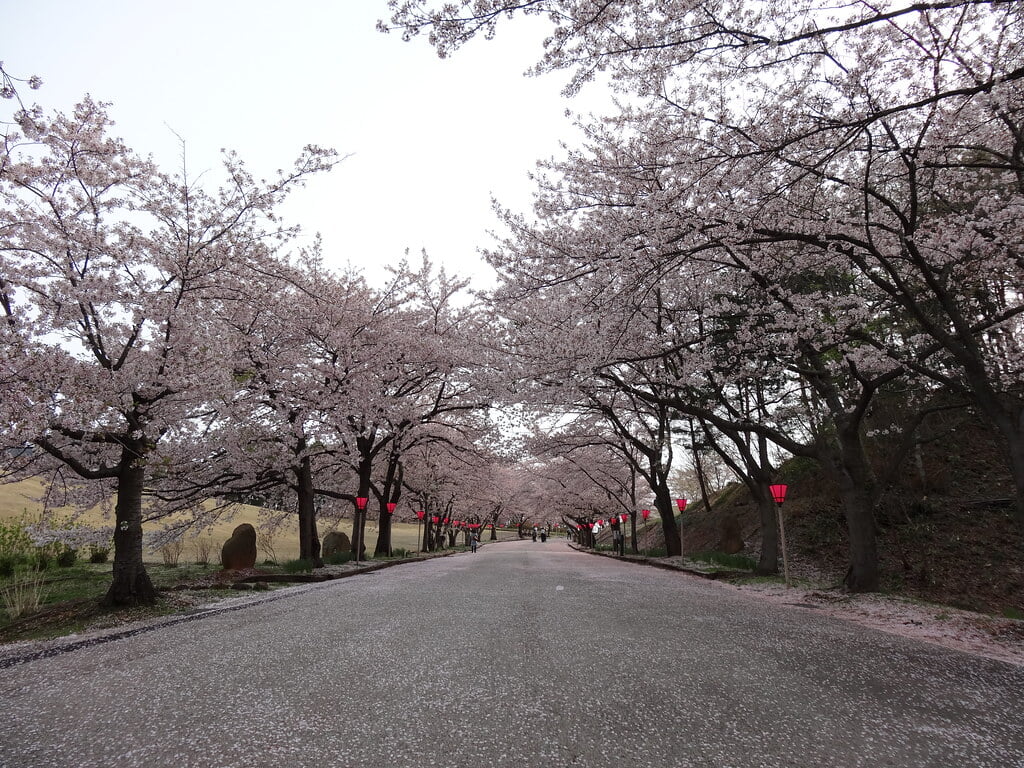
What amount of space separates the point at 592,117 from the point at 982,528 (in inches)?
608

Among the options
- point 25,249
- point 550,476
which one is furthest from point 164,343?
point 550,476

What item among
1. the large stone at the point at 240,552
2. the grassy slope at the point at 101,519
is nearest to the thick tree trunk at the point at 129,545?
the large stone at the point at 240,552

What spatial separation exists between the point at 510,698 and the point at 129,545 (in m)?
6.96

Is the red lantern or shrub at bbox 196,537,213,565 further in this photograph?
shrub at bbox 196,537,213,565

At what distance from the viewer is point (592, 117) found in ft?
30.9

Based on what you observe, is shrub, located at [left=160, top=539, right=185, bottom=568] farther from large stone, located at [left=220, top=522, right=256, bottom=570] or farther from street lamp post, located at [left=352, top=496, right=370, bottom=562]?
street lamp post, located at [left=352, top=496, right=370, bottom=562]

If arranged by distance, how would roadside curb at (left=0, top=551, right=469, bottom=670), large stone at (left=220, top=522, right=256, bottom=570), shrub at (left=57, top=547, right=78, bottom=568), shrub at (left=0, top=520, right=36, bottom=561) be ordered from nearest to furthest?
roadside curb at (left=0, top=551, right=469, bottom=670)
shrub at (left=0, top=520, right=36, bottom=561)
shrub at (left=57, top=547, right=78, bottom=568)
large stone at (left=220, top=522, right=256, bottom=570)

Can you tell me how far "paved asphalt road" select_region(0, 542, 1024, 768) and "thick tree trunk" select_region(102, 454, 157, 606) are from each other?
7.19ft

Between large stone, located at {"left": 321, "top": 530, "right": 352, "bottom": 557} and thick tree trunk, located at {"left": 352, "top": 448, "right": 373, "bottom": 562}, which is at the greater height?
thick tree trunk, located at {"left": 352, "top": 448, "right": 373, "bottom": 562}

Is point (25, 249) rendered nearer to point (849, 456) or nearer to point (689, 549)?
point (849, 456)

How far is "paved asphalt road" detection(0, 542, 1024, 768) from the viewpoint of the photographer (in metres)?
2.55

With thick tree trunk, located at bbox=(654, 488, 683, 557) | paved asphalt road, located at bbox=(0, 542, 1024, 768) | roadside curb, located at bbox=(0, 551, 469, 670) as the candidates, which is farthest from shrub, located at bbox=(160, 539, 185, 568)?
thick tree trunk, located at bbox=(654, 488, 683, 557)

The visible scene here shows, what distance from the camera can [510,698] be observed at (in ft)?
10.7

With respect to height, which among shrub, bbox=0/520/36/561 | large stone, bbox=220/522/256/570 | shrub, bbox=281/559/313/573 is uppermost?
shrub, bbox=0/520/36/561
